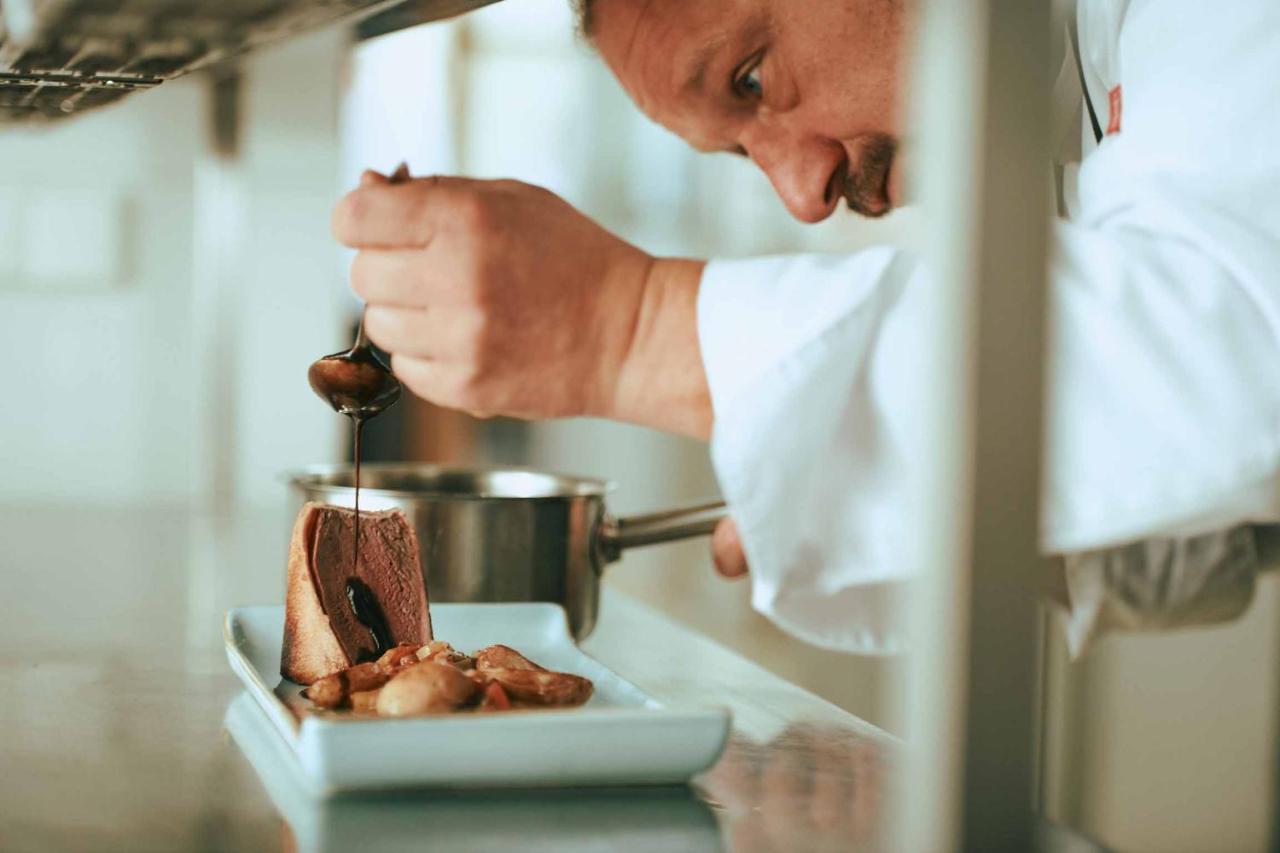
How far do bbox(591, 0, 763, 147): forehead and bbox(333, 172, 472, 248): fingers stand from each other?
0.37 metres

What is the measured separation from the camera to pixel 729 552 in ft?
3.04

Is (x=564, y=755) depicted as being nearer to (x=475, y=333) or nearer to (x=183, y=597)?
(x=475, y=333)

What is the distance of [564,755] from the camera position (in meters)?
0.54

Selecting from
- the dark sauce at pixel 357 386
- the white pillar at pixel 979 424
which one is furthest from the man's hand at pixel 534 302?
the white pillar at pixel 979 424

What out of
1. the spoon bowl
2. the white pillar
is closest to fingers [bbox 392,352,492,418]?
the spoon bowl

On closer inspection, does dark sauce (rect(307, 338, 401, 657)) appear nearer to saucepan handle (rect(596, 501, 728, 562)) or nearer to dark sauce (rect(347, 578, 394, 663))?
dark sauce (rect(347, 578, 394, 663))

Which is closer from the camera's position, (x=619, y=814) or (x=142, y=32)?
(x=619, y=814)

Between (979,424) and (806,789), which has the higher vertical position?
(979,424)

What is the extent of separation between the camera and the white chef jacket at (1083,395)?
0.51 m

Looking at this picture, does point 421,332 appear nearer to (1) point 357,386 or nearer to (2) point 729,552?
(1) point 357,386

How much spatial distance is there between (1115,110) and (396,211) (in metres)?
0.36

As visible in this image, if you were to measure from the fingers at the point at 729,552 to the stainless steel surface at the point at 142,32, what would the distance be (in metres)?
0.37

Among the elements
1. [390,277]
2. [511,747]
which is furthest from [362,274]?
[511,747]

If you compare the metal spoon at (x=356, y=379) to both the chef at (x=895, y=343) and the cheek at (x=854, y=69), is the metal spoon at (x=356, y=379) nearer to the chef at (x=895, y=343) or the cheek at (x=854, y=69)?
the chef at (x=895, y=343)
